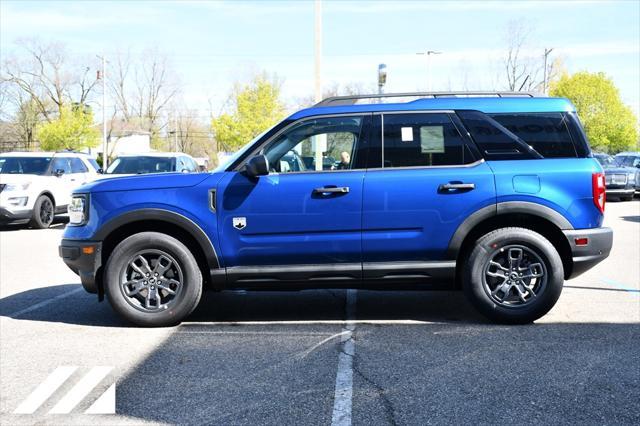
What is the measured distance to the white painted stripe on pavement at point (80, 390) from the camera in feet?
12.1

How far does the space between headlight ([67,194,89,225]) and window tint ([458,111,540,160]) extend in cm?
337

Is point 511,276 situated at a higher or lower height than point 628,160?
lower

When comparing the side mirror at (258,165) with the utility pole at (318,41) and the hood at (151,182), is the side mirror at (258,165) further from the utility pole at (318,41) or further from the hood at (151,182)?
the utility pole at (318,41)

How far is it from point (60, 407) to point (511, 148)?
13.0 feet

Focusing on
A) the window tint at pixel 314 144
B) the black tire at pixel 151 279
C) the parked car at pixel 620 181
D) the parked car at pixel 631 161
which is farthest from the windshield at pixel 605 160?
the black tire at pixel 151 279

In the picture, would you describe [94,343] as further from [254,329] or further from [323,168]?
[323,168]

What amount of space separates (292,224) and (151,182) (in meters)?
1.29

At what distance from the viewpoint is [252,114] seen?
187 feet

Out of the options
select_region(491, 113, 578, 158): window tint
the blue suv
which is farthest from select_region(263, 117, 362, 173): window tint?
select_region(491, 113, 578, 158): window tint

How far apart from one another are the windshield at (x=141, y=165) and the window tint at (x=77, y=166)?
1.61 m

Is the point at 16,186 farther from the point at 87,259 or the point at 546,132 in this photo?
the point at 546,132

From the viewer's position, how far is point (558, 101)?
544 centimetres

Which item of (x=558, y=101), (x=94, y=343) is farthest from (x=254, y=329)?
(x=558, y=101)

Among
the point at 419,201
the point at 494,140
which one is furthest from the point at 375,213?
the point at 494,140
